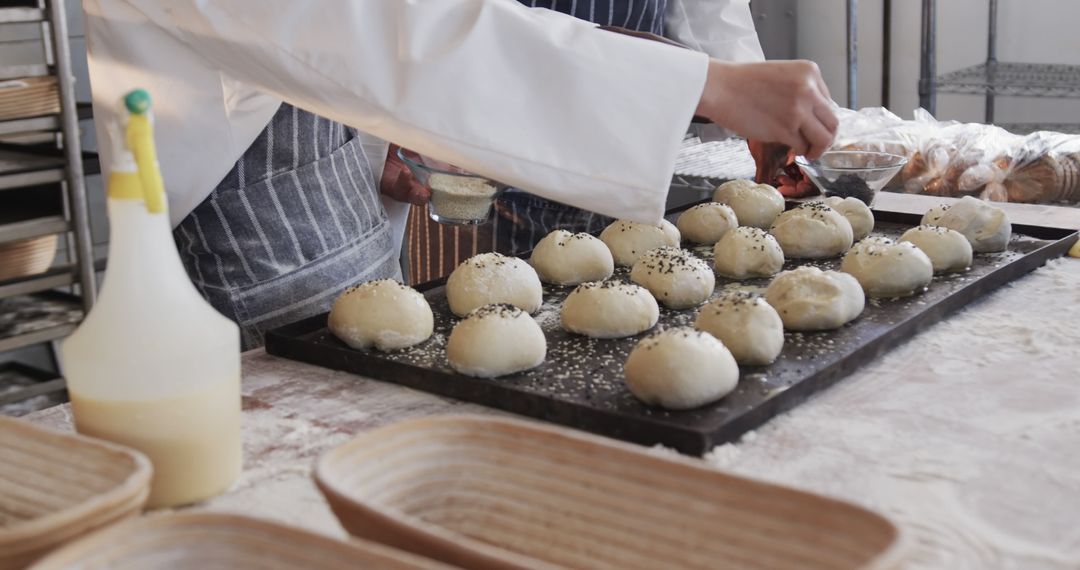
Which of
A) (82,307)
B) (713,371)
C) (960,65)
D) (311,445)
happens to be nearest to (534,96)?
(713,371)

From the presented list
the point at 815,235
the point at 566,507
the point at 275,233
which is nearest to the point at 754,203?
the point at 815,235

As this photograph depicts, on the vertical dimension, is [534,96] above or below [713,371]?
above

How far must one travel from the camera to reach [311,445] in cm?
115

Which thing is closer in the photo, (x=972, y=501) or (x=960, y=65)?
(x=972, y=501)

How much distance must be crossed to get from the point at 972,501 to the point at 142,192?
0.80 m

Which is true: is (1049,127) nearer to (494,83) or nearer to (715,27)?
(715,27)

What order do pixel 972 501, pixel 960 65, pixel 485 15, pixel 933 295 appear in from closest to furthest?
pixel 972 501 < pixel 485 15 < pixel 933 295 < pixel 960 65

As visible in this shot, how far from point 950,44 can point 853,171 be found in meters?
2.82

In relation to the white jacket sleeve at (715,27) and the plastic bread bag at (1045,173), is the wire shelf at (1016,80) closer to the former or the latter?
the plastic bread bag at (1045,173)

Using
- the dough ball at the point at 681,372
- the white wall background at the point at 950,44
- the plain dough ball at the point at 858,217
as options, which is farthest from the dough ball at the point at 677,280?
the white wall background at the point at 950,44

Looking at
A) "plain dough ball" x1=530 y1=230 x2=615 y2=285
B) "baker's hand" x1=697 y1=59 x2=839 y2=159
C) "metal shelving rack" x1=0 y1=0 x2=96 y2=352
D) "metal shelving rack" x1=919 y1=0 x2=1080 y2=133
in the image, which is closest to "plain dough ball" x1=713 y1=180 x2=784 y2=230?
"plain dough ball" x1=530 y1=230 x2=615 y2=285

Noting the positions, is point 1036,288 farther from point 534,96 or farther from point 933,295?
point 534,96

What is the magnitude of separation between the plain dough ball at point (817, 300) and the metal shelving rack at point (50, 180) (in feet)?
7.52

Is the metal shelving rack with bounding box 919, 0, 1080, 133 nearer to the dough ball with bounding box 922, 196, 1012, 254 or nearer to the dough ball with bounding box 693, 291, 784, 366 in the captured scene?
the dough ball with bounding box 922, 196, 1012, 254
